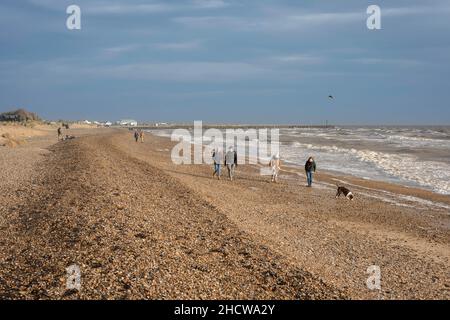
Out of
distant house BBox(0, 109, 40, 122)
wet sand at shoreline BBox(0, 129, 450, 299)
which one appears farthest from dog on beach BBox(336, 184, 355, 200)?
distant house BBox(0, 109, 40, 122)

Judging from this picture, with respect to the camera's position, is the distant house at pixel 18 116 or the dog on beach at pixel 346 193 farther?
the distant house at pixel 18 116

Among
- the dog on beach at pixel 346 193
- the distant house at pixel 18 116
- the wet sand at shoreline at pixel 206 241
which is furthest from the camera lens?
the distant house at pixel 18 116

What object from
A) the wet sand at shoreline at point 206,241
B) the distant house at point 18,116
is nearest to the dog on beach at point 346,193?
the wet sand at shoreline at point 206,241

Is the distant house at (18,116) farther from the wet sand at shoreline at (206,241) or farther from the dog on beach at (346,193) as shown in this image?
the dog on beach at (346,193)

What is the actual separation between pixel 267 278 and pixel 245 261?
86 cm

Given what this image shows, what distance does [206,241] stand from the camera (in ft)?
31.5

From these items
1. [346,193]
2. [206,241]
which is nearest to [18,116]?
[346,193]

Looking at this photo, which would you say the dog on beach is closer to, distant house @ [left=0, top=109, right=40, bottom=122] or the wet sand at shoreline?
the wet sand at shoreline

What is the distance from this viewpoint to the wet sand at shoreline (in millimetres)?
7164

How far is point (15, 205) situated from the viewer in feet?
44.0

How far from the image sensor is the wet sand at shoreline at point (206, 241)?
716cm

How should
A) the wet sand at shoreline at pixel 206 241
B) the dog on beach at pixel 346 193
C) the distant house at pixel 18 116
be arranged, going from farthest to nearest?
the distant house at pixel 18 116, the dog on beach at pixel 346 193, the wet sand at shoreline at pixel 206 241
